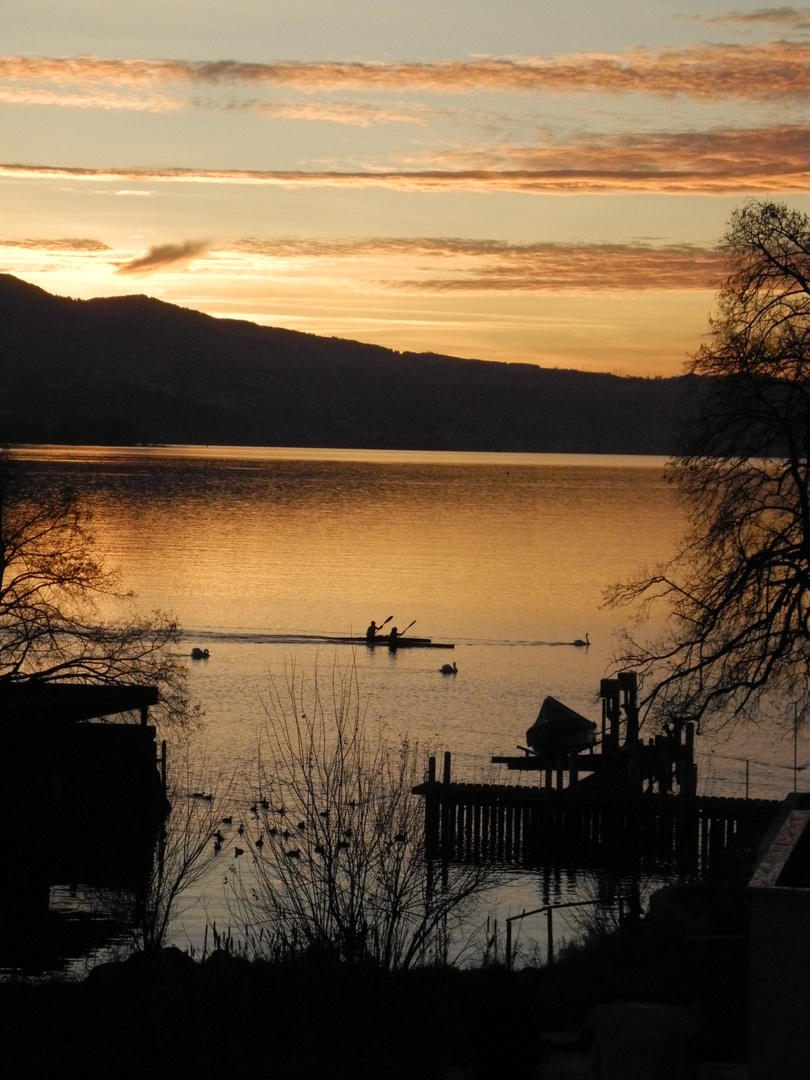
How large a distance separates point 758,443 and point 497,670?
1740 inches

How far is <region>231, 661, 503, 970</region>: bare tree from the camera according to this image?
62.2 feet

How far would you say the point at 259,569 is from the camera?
118 metres

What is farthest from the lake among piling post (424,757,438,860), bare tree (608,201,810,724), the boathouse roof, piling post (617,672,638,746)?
bare tree (608,201,810,724)

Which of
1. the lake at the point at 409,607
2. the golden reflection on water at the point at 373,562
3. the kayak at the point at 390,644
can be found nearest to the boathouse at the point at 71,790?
the lake at the point at 409,607

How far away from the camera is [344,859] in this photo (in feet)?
117

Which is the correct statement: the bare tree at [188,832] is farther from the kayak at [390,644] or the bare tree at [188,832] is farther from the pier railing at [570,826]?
the kayak at [390,644]

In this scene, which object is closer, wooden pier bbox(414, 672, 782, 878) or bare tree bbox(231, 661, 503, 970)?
bare tree bbox(231, 661, 503, 970)

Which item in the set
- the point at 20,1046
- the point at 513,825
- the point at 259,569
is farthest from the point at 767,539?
the point at 259,569

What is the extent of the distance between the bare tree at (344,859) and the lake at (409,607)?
1.72 meters

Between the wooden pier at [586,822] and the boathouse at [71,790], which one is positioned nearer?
the boathouse at [71,790]

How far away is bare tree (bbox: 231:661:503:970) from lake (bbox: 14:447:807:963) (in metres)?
1.72

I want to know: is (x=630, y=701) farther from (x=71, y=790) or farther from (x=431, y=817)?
(x=71, y=790)

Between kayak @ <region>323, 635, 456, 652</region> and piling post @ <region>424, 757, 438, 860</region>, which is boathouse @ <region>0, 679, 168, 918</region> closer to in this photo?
piling post @ <region>424, 757, 438, 860</region>

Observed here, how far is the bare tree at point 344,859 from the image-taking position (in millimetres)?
18953
